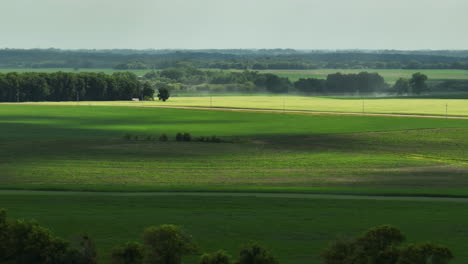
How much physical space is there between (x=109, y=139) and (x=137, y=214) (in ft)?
126

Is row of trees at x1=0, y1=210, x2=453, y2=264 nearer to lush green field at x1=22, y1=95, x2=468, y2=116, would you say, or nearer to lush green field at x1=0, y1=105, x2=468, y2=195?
lush green field at x1=0, y1=105, x2=468, y2=195

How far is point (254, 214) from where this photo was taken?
4272 centimetres

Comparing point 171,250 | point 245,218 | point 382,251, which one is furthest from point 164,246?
point 245,218

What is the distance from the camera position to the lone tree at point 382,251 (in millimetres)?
27688

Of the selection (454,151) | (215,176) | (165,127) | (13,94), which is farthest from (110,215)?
(13,94)

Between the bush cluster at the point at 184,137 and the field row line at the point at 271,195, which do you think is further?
the bush cluster at the point at 184,137

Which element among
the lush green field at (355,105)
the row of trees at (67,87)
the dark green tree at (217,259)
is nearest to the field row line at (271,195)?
the dark green tree at (217,259)

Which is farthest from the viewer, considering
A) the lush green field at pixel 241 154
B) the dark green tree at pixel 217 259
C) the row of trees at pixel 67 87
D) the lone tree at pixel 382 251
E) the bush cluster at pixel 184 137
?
the row of trees at pixel 67 87

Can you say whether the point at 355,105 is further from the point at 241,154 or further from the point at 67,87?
the point at 241,154

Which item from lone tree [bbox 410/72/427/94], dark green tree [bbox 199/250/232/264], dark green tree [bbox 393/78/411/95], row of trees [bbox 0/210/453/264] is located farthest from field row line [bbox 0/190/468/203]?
dark green tree [bbox 393/78/411/95]

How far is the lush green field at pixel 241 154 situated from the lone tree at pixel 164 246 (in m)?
21.1

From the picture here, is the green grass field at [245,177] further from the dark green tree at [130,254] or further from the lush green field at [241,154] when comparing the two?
the dark green tree at [130,254]

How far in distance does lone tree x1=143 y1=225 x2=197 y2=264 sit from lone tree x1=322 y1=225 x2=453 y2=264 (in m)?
4.12

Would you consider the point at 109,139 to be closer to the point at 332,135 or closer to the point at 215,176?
the point at 332,135
